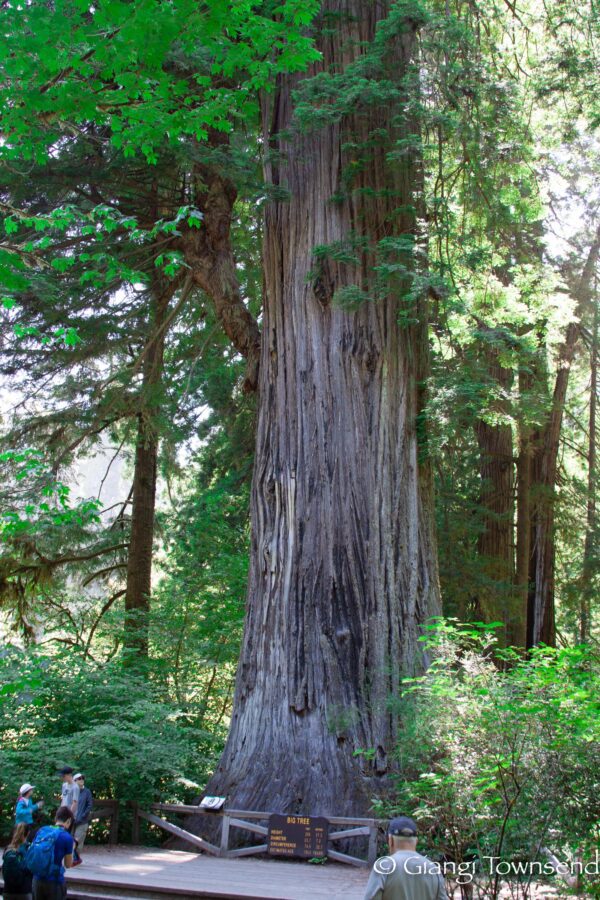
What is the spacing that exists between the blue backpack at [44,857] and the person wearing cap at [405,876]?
8.30 ft

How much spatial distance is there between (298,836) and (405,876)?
4367 millimetres

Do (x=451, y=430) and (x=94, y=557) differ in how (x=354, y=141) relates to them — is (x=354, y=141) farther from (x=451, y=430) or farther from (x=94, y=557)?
(x=94, y=557)

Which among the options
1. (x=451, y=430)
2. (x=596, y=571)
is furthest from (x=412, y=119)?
(x=596, y=571)

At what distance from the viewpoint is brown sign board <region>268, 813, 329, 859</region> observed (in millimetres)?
7605

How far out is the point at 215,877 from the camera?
22.7ft

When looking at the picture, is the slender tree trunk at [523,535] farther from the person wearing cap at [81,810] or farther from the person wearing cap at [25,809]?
the person wearing cap at [25,809]

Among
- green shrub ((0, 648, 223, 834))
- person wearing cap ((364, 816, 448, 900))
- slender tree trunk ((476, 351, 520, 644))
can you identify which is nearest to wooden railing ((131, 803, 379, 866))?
green shrub ((0, 648, 223, 834))

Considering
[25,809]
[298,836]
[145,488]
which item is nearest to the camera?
[25,809]

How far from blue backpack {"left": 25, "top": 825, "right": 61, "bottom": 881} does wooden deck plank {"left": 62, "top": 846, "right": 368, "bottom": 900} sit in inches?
53.4

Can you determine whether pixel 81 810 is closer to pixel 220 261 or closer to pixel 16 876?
pixel 16 876

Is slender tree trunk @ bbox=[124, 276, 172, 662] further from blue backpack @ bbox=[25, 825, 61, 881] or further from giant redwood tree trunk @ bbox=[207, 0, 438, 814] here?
blue backpack @ bbox=[25, 825, 61, 881]

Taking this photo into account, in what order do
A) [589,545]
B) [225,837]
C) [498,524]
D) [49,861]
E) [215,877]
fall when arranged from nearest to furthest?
[49,861] < [215,877] < [225,837] < [589,545] < [498,524]

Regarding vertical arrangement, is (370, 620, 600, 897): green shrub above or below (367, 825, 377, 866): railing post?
above
